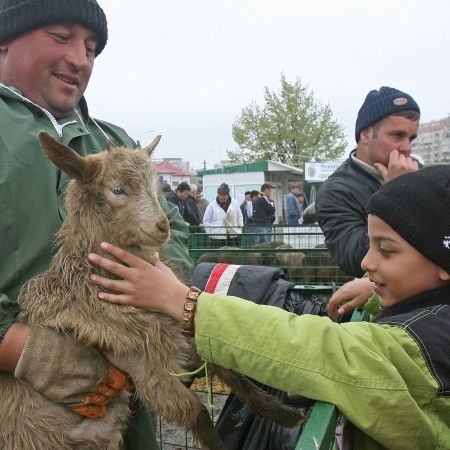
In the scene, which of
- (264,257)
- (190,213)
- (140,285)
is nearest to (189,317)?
(140,285)

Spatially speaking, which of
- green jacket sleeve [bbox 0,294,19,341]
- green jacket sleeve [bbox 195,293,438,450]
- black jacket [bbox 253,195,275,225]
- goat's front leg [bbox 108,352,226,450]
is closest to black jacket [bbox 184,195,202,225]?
black jacket [bbox 253,195,275,225]

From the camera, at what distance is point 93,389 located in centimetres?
217

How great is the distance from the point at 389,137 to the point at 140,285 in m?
2.40

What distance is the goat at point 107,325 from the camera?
2.15 m

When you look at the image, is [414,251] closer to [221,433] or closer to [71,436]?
[221,433]

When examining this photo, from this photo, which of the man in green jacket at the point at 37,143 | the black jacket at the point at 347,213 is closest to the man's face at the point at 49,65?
→ the man in green jacket at the point at 37,143

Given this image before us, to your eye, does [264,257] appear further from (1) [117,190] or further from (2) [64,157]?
(2) [64,157]

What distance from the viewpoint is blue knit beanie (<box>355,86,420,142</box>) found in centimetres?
358

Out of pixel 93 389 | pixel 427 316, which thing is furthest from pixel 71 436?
pixel 427 316

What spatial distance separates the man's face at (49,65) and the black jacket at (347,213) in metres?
1.95

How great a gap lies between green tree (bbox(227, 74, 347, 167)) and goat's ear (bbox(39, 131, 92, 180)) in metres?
43.3

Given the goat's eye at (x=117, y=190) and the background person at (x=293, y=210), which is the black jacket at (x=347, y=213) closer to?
the goat's eye at (x=117, y=190)

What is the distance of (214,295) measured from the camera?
1572mm

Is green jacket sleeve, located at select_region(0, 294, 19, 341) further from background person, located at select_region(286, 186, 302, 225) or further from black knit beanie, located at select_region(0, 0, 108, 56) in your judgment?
background person, located at select_region(286, 186, 302, 225)
